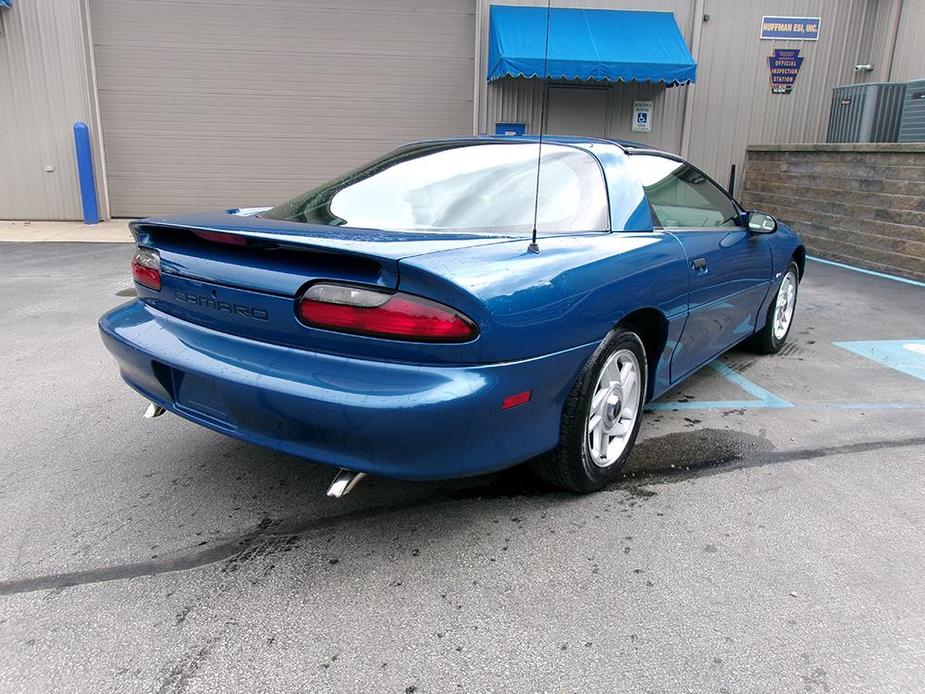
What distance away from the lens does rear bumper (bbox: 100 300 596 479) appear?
7.22ft

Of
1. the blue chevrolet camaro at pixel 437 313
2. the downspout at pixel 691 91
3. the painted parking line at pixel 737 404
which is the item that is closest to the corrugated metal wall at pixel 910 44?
the downspout at pixel 691 91

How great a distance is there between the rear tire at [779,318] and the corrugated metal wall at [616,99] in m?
8.10

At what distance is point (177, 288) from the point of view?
8.90 ft

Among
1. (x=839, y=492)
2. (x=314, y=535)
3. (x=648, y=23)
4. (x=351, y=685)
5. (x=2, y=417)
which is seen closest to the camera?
(x=351, y=685)

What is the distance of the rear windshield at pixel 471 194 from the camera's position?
291cm

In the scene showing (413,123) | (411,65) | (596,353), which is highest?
(411,65)

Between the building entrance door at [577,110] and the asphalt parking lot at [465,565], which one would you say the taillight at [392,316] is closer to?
the asphalt parking lot at [465,565]

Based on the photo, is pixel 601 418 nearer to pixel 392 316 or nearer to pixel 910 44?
pixel 392 316

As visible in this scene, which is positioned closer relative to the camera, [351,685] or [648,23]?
[351,685]

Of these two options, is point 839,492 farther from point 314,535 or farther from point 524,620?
point 314,535

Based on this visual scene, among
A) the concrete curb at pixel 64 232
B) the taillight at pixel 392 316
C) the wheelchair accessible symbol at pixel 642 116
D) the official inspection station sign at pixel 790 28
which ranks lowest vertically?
the concrete curb at pixel 64 232

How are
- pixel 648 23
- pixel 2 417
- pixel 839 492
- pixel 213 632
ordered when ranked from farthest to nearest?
pixel 648 23 < pixel 2 417 < pixel 839 492 < pixel 213 632

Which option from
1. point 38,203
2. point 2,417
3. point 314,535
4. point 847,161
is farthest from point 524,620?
point 38,203

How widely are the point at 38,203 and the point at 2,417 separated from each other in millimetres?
10438
